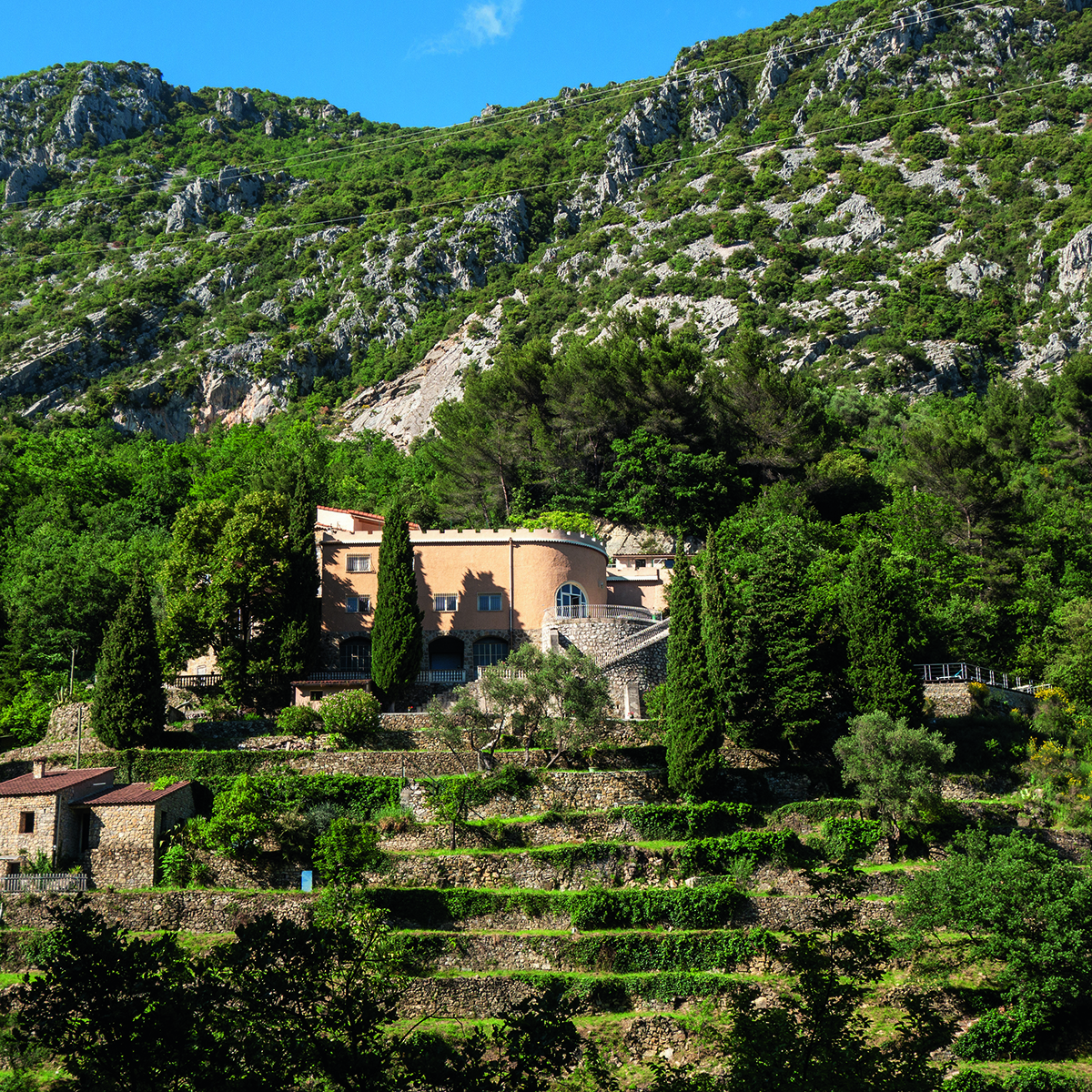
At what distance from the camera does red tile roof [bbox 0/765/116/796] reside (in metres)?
34.4

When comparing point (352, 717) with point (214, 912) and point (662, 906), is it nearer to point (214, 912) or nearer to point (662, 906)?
point (214, 912)

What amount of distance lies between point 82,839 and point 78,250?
118m

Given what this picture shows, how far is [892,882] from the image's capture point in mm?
34281

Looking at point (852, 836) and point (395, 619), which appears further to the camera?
point (395, 619)

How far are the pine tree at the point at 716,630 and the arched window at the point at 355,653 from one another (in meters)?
15.2

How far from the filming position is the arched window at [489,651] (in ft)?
158

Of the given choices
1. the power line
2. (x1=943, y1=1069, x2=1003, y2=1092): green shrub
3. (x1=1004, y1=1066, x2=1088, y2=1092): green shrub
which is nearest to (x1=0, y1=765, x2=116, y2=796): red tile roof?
(x1=943, y1=1069, x2=1003, y2=1092): green shrub

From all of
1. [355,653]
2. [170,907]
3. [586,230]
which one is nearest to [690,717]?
[355,653]

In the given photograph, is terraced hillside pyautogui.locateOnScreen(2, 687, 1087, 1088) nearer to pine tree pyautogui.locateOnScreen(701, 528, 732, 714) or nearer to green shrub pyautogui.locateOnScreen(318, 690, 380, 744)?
green shrub pyautogui.locateOnScreen(318, 690, 380, 744)

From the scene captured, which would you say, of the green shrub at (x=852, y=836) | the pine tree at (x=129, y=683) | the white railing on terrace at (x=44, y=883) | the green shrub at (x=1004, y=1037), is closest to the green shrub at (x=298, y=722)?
the pine tree at (x=129, y=683)

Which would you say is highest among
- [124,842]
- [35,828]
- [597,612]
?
[597,612]

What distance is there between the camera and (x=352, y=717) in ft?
131

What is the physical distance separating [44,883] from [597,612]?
23823mm

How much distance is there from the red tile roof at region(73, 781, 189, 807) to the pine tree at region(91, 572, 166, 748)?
2.39 metres
